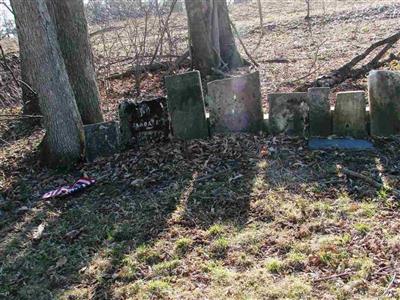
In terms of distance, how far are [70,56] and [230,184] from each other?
270 centimetres

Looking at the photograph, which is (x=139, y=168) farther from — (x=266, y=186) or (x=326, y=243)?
(x=326, y=243)

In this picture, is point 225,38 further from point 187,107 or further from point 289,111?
point 289,111

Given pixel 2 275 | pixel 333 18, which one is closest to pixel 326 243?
pixel 2 275

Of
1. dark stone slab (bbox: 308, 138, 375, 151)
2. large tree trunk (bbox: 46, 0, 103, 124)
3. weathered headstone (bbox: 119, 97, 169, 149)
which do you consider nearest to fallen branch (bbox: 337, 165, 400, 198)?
dark stone slab (bbox: 308, 138, 375, 151)

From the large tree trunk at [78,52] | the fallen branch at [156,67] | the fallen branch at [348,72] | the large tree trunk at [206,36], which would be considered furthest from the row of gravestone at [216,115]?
the fallen branch at [156,67]

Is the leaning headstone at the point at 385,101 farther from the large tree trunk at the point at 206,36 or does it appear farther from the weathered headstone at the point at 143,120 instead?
the large tree trunk at the point at 206,36

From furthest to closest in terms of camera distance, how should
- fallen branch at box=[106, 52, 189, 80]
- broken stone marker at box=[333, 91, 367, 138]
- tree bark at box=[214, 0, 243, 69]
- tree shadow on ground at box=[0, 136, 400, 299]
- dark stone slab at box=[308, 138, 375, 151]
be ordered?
fallen branch at box=[106, 52, 189, 80]
tree bark at box=[214, 0, 243, 69]
broken stone marker at box=[333, 91, 367, 138]
dark stone slab at box=[308, 138, 375, 151]
tree shadow on ground at box=[0, 136, 400, 299]

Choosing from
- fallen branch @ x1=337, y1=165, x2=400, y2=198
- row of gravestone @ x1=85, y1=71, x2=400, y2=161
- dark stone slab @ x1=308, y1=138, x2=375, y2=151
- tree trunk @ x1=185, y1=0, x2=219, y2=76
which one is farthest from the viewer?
tree trunk @ x1=185, y1=0, x2=219, y2=76

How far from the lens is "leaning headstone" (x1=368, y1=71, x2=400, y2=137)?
16.4ft

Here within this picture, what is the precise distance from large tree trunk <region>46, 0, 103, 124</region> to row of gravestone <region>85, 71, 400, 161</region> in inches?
25.5

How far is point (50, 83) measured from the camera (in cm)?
513

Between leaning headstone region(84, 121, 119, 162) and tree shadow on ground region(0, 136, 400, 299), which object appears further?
leaning headstone region(84, 121, 119, 162)

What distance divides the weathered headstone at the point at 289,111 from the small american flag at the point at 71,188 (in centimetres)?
208

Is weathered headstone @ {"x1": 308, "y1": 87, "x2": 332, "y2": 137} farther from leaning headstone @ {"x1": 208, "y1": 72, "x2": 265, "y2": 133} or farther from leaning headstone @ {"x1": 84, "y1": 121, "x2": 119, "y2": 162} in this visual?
leaning headstone @ {"x1": 84, "y1": 121, "x2": 119, "y2": 162}
